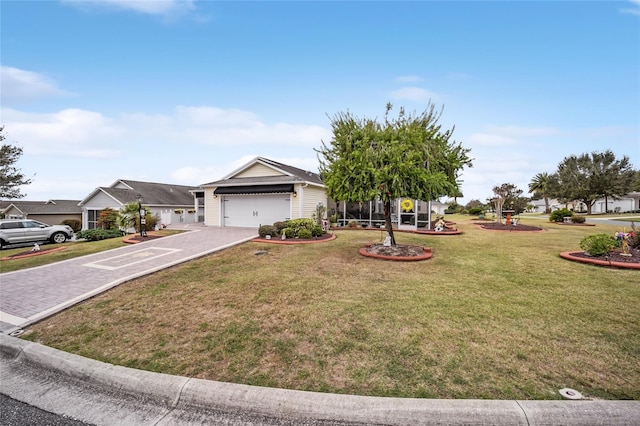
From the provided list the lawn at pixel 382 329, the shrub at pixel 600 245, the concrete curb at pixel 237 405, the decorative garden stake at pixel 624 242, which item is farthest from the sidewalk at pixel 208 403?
the decorative garden stake at pixel 624 242

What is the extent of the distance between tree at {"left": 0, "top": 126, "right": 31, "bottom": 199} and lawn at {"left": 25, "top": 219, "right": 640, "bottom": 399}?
1418 inches

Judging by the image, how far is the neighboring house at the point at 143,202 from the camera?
2295 cm

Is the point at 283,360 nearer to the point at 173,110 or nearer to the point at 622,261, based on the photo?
the point at 622,261

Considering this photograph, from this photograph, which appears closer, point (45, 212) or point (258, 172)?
point (258, 172)

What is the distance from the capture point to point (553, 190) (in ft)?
150

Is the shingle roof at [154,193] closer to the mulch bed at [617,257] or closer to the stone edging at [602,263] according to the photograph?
the stone edging at [602,263]

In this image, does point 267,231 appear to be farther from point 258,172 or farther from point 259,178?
point 258,172

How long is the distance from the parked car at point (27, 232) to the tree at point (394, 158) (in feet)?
62.0

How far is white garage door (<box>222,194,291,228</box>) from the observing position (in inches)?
669

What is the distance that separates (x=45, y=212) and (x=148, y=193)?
16360 mm

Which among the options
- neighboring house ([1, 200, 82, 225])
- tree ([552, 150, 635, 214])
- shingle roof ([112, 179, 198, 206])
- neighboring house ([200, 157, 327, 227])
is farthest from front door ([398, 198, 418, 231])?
tree ([552, 150, 635, 214])

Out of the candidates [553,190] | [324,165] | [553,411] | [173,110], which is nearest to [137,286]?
[324,165]

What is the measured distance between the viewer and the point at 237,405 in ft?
8.59

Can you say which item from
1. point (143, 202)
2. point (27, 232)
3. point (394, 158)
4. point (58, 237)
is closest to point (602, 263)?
point (394, 158)
